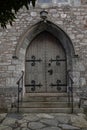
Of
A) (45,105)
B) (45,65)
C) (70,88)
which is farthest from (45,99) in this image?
(45,65)

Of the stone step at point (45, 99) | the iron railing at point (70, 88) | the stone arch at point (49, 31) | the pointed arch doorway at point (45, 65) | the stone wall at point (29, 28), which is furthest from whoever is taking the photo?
the pointed arch doorway at point (45, 65)

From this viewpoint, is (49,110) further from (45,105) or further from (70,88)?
(70,88)

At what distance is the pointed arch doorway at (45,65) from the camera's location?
731cm

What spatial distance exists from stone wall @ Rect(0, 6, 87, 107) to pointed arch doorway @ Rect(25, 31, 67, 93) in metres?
0.41

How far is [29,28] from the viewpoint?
726 cm

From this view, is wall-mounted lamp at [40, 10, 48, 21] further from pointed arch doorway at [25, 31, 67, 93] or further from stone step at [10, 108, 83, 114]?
stone step at [10, 108, 83, 114]

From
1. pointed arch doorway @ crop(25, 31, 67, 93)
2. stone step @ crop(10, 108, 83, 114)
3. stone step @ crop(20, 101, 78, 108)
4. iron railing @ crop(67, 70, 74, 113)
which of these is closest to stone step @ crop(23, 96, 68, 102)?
iron railing @ crop(67, 70, 74, 113)

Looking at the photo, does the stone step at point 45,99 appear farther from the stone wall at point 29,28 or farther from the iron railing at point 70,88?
the stone wall at point 29,28

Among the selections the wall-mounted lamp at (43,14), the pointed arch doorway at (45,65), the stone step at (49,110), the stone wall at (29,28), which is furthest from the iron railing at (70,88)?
the wall-mounted lamp at (43,14)

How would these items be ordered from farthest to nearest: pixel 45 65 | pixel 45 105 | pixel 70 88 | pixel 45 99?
pixel 45 65, pixel 70 88, pixel 45 99, pixel 45 105

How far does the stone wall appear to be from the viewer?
6883 millimetres

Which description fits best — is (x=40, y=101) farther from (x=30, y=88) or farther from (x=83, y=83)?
(x=83, y=83)

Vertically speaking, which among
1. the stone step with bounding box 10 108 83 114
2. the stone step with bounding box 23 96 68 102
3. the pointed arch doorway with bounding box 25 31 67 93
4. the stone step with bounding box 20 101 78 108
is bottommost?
the stone step with bounding box 10 108 83 114

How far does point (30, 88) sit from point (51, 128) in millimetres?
2728
